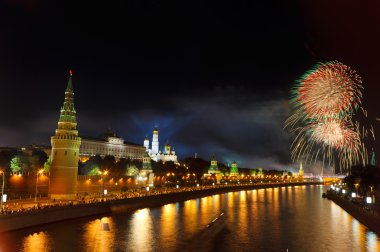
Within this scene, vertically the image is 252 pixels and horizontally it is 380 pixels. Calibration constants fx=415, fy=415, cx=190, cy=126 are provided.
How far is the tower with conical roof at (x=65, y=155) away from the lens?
5719 cm

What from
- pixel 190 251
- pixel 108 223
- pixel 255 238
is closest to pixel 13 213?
pixel 108 223

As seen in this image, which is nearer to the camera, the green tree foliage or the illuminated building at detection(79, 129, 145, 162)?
the green tree foliage

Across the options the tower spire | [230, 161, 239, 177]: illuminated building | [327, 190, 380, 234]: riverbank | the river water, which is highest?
the tower spire

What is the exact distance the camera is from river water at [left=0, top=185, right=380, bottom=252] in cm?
3262

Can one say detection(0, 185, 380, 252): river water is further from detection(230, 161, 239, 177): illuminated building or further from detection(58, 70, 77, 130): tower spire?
detection(230, 161, 239, 177): illuminated building

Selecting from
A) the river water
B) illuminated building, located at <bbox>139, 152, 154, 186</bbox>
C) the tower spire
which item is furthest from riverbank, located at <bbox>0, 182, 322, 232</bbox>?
illuminated building, located at <bbox>139, 152, 154, 186</bbox>

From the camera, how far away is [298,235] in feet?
129

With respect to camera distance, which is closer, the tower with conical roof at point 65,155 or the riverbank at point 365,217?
the riverbank at point 365,217

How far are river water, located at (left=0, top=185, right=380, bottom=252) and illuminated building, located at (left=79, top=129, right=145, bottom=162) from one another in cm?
8763

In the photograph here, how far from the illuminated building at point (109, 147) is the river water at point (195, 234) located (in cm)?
8763

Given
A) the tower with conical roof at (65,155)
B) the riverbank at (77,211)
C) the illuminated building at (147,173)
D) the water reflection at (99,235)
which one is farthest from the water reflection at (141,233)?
the illuminated building at (147,173)

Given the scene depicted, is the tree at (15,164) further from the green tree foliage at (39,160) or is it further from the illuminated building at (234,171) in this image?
the illuminated building at (234,171)

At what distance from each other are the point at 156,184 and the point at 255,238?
6620cm

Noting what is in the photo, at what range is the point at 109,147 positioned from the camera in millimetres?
149250
